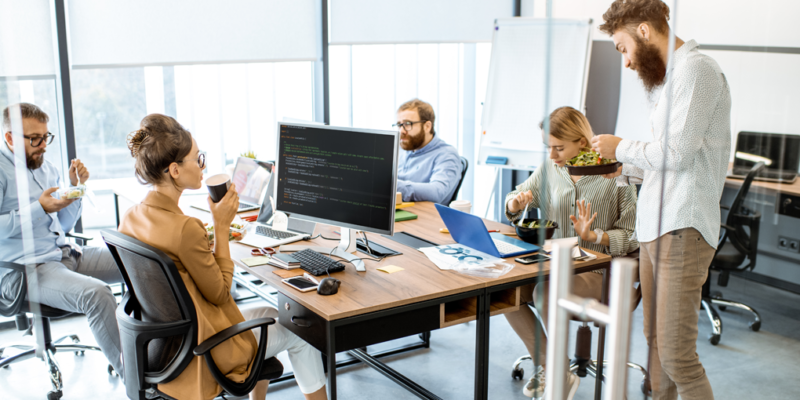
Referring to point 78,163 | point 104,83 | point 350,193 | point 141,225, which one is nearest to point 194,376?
point 141,225

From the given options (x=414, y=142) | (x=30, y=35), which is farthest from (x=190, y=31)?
(x=414, y=142)

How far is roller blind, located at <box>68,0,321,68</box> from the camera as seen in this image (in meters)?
3.26

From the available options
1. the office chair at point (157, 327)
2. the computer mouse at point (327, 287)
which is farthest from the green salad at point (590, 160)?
the office chair at point (157, 327)

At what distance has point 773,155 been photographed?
1358mm

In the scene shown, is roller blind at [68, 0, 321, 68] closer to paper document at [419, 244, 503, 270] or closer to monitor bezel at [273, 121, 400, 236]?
monitor bezel at [273, 121, 400, 236]

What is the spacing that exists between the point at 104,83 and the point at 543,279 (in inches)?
133

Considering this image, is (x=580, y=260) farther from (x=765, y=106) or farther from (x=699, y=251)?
(x=699, y=251)

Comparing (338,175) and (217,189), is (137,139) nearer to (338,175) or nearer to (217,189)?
(217,189)

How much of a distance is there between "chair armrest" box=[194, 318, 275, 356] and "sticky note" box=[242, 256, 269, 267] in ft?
1.20

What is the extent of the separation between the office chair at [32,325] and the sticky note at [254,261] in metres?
0.87

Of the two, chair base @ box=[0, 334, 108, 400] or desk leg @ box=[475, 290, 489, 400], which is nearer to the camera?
desk leg @ box=[475, 290, 489, 400]

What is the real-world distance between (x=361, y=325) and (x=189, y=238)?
512mm

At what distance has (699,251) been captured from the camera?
90 cm

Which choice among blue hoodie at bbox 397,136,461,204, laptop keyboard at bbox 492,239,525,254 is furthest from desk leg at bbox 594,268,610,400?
blue hoodie at bbox 397,136,461,204
